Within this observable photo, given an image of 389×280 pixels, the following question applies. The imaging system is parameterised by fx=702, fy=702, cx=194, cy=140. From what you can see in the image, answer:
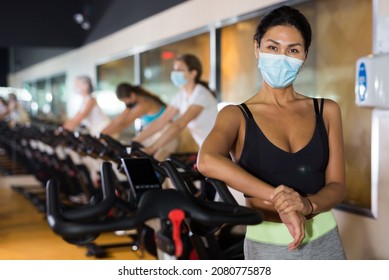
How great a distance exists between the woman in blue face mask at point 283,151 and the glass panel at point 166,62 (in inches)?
131

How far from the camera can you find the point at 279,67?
187cm

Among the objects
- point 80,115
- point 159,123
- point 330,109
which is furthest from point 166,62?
point 330,109

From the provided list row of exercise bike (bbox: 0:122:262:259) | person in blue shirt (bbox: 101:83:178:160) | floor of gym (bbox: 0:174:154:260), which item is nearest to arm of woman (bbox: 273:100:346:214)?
row of exercise bike (bbox: 0:122:262:259)

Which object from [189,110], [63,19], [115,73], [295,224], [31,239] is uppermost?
[63,19]

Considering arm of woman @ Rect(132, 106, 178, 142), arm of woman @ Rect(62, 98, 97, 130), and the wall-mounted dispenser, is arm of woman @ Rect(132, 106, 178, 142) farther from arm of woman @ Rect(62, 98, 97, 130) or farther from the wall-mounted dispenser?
arm of woman @ Rect(62, 98, 97, 130)

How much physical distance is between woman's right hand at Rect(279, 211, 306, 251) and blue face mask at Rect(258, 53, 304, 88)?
384mm

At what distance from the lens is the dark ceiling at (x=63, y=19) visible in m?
5.23

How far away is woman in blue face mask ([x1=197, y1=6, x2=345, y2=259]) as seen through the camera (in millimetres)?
1836

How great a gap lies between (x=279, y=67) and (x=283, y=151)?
22 cm

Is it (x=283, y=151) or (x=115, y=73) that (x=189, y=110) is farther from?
(x=115, y=73)

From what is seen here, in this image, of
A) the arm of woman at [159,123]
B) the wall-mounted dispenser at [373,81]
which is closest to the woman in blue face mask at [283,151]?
the wall-mounted dispenser at [373,81]

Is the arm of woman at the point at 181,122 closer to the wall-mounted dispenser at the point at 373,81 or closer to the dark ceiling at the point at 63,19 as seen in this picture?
the wall-mounted dispenser at the point at 373,81
